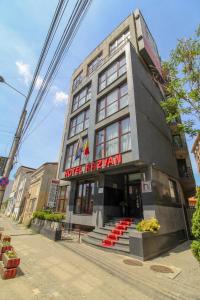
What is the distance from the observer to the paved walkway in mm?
4195

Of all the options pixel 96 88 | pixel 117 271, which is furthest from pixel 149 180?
pixel 96 88

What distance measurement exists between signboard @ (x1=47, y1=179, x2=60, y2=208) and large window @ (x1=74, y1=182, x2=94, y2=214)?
7444 mm

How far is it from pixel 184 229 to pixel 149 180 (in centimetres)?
692

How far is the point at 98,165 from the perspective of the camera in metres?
11.4

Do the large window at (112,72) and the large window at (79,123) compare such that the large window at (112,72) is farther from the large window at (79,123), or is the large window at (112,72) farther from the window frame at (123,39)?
the window frame at (123,39)

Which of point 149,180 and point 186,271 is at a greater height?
point 149,180

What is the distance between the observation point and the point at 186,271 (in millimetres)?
6188

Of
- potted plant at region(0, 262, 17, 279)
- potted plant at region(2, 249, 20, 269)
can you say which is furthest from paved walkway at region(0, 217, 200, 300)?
potted plant at region(2, 249, 20, 269)

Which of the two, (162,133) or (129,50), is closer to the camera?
(129,50)

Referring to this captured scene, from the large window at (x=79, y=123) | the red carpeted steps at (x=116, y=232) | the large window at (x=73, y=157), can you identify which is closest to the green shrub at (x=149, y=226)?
the red carpeted steps at (x=116, y=232)

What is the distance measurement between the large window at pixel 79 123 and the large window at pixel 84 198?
5281mm

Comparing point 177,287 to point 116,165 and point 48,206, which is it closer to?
point 116,165

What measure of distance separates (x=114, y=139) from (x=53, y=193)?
45.1 feet

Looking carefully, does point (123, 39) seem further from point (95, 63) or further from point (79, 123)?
point (79, 123)
